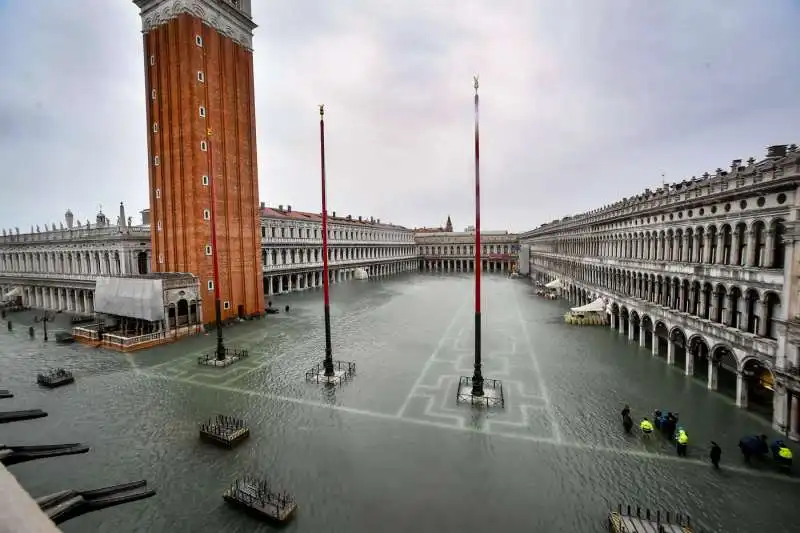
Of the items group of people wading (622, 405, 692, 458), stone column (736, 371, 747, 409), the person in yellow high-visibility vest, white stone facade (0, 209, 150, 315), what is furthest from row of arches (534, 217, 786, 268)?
white stone facade (0, 209, 150, 315)

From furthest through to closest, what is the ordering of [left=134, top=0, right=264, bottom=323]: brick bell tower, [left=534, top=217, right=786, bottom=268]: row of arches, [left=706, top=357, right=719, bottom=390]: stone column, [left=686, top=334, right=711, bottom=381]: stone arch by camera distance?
1. [left=134, top=0, right=264, bottom=323]: brick bell tower
2. [left=686, top=334, right=711, bottom=381]: stone arch
3. [left=706, top=357, right=719, bottom=390]: stone column
4. [left=534, top=217, right=786, bottom=268]: row of arches

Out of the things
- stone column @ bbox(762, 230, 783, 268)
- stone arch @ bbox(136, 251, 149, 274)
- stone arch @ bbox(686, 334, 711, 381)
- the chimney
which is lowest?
stone arch @ bbox(686, 334, 711, 381)

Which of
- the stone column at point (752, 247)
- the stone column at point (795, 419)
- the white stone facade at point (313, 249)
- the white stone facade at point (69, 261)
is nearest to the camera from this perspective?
the stone column at point (795, 419)

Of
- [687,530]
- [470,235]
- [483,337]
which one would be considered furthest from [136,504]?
[470,235]

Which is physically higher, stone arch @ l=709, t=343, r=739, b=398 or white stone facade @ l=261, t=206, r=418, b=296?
white stone facade @ l=261, t=206, r=418, b=296

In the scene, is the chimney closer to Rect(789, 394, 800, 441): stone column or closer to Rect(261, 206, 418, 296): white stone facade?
Rect(789, 394, 800, 441): stone column

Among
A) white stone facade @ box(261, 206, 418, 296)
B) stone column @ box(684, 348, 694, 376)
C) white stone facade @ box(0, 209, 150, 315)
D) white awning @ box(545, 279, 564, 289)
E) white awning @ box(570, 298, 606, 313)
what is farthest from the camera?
white stone facade @ box(261, 206, 418, 296)

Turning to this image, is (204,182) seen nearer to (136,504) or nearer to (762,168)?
(136,504)

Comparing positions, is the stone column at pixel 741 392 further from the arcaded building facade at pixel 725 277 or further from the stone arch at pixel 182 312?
the stone arch at pixel 182 312

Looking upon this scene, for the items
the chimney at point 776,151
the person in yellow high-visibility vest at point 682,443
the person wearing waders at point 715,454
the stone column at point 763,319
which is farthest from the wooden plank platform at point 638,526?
the chimney at point 776,151
